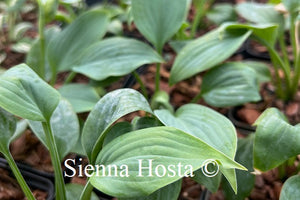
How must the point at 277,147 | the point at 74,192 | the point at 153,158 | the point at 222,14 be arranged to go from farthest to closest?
1. the point at 222,14
2. the point at 74,192
3. the point at 277,147
4. the point at 153,158

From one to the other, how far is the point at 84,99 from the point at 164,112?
0.29m

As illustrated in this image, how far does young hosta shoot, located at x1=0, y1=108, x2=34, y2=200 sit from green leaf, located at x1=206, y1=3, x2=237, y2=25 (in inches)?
37.8

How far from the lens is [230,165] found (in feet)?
1.74

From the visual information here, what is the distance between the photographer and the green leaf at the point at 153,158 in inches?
20.6

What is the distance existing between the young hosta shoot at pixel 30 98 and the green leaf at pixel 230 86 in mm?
437

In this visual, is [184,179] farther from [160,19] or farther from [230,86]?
[160,19]

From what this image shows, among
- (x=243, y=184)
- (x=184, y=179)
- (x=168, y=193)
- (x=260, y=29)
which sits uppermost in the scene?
(x=260, y=29)

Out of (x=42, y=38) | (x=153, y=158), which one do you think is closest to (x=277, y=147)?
(x=153, y=158)

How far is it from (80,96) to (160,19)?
1.02 feet

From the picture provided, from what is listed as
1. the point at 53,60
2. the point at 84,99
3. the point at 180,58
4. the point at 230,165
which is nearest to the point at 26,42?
the point at 53,60

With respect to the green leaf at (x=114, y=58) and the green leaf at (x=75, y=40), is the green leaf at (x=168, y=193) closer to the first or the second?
the green leaf at (x=114, y=58)

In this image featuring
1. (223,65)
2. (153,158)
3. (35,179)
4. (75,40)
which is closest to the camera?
(153,158)

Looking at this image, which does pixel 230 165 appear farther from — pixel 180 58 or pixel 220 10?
pixel 220 10

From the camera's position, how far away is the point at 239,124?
1050 millimetres
